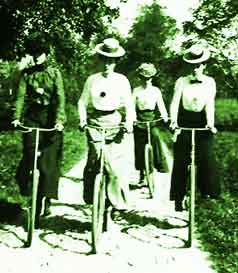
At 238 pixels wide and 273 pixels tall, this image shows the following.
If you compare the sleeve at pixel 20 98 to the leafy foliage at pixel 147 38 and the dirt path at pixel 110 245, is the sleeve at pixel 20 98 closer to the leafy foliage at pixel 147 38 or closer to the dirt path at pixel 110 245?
the dirt path at pixel 110 245

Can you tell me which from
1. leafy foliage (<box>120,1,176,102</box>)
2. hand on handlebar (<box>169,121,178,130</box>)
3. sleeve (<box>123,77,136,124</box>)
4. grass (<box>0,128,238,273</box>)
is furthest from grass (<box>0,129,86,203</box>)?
leafy foliage (<box>120,1,176,102</box>)

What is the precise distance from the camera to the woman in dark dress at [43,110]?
7676 mm

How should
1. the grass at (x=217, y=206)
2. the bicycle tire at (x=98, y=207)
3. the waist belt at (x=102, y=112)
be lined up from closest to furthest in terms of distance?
1. the bicycle tire at (x=98, y=207)
2. the grass at (x=217, y=206)
3. the waist belt at (x=102, y=112)

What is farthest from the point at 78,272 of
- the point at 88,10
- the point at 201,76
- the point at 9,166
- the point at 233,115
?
the point at 233,115

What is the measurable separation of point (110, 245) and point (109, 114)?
5.43 ft

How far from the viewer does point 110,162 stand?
7.43 metres

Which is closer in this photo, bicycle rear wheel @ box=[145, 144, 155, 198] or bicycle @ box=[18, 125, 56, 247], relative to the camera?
bicycle @ box=[18, 125, 56, 247]

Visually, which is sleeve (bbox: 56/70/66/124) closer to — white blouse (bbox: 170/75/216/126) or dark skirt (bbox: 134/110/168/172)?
white blouse (bbox: 170/75/216/126)

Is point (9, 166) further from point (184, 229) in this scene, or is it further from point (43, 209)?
point (184, 229)

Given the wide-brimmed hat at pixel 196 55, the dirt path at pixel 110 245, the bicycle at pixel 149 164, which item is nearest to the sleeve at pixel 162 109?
the bicycle at pixel 149 164

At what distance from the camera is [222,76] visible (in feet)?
98.8

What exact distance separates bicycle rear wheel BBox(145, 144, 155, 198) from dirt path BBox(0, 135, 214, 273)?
2.37 feet

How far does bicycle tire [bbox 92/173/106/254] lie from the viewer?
6688mm

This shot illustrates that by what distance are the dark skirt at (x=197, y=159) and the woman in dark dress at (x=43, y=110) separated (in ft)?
5.47
